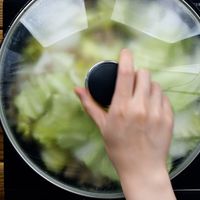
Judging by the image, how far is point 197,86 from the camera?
74 centimetres

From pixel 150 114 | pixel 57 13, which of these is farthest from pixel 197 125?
pixel 57 13

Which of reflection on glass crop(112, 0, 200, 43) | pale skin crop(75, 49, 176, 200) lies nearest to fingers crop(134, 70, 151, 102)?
pale skin crop(75, 49, 176, 200)

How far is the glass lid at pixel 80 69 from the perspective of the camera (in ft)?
2.34

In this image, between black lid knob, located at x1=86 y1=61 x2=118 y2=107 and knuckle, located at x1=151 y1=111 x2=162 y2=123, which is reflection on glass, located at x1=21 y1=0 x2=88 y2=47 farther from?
knuckle, located at x1=151 y1=111 x2=162 y2=123

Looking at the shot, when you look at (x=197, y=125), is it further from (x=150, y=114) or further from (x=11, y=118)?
(x=11, y=118)

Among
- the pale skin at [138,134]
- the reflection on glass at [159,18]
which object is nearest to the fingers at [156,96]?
the pale skin at [138,134]

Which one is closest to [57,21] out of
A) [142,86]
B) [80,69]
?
[80,69]

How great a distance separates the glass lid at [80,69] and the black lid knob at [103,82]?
1.3 inches

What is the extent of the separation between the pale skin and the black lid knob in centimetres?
3

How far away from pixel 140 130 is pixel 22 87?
0.20m

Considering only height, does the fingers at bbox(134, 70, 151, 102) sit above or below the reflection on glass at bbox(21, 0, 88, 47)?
below

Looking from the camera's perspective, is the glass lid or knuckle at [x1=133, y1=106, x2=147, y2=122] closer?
knuckle at [x1=133, y1=106, x2=147, y2=122]

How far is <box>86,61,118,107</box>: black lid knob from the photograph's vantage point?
66cm

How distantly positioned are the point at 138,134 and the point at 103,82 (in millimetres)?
90
